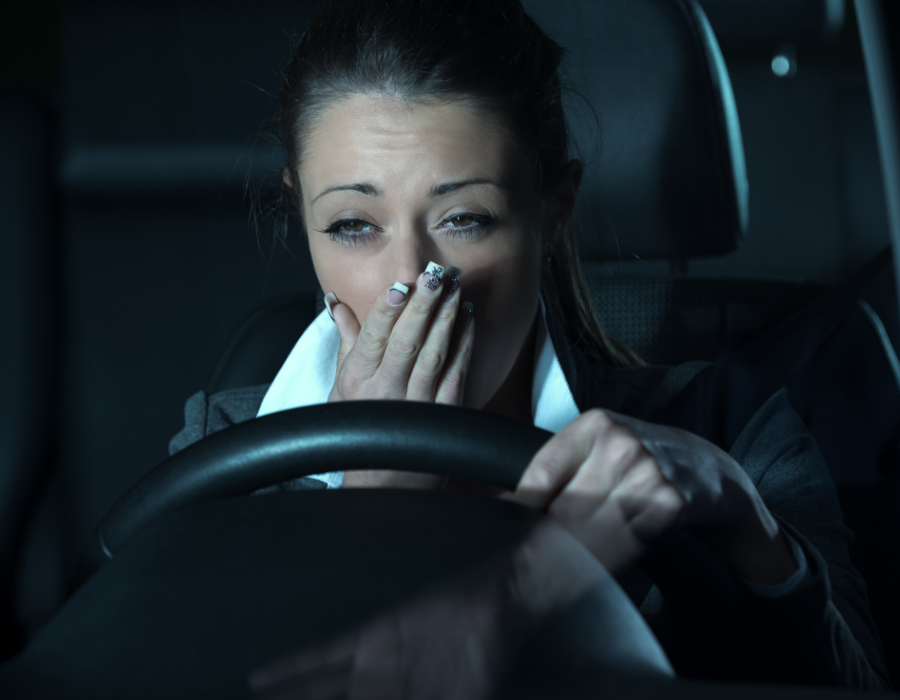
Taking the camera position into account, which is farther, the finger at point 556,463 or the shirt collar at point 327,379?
the shirt collar at point 327,379

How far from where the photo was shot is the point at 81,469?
112 cm

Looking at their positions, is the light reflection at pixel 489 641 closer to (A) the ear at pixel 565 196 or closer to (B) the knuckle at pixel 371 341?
(B) the knuckle at pixel 371 341

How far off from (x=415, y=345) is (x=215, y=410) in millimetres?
437

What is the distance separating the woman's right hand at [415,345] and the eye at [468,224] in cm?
4

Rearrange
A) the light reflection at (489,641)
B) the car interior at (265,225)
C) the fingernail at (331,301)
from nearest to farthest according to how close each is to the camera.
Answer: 1. the light reflection at (489,641)
2. the car interior at (265,225)
3. the fingernail at (331,301)

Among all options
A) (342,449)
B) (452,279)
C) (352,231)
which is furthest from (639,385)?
(342,449)

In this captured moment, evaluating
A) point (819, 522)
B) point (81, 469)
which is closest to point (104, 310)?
point (81, 469)

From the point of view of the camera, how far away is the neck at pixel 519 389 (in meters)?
0.91

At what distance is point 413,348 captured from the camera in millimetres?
742

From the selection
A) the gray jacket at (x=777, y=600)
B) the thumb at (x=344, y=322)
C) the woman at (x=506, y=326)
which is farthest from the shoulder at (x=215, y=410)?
the gray jacket at (x=777, y=600)

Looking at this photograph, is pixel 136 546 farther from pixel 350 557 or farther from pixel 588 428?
pixel 588 428

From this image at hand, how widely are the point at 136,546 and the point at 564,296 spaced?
2.07ft

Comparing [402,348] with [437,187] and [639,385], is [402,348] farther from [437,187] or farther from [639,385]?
[639,385]

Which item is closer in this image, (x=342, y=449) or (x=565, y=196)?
(x=342, y=449)
